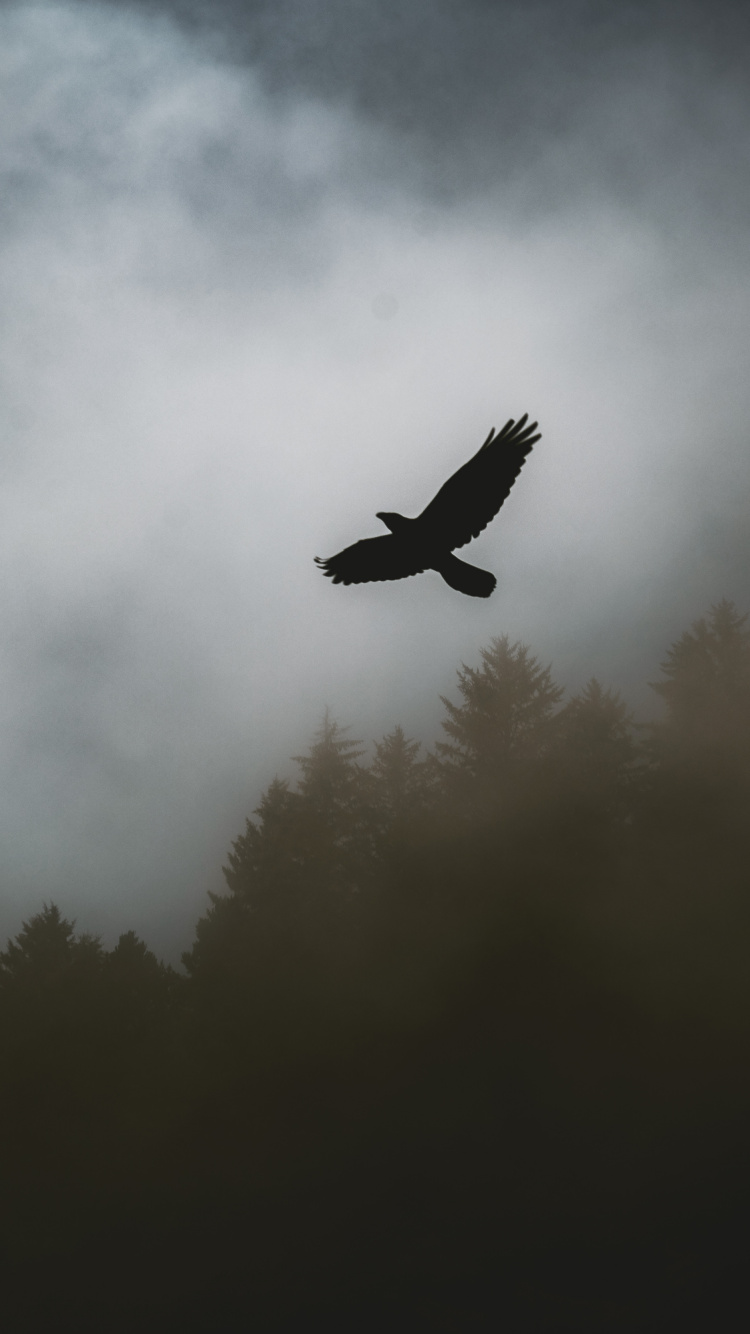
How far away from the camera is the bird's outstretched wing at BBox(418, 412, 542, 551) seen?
21.1ft

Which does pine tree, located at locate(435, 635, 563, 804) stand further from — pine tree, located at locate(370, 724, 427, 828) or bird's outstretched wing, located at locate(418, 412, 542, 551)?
bird's outstretched wing, located at locate(418, 412, 542, 551)

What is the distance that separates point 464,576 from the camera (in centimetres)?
664

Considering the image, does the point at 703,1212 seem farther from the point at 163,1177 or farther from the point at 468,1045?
the point at 163,1177

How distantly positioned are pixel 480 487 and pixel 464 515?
0.26 metres

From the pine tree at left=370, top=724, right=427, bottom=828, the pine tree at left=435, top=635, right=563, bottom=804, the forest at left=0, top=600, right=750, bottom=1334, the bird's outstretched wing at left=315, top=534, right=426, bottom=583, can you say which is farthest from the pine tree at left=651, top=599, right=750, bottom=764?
the bird's outstretched wing at left=315, top=534, right=426, bottom=583

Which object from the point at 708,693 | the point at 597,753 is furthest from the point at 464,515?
the point at 708,693

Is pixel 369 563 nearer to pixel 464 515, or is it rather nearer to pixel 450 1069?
pixel 464 515

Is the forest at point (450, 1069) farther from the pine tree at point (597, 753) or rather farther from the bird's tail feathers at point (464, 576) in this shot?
the bird's tail feathers at point (464, 576)

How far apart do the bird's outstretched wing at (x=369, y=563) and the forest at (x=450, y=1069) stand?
29.7 feet

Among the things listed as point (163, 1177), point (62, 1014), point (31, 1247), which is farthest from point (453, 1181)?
point (62, 1014)

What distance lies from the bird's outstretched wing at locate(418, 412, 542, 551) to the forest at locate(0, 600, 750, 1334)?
31.7 feet

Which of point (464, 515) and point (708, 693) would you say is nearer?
point (464, 515)

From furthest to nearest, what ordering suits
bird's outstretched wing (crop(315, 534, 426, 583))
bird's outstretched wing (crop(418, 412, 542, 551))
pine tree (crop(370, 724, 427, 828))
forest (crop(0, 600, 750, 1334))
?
pine tree (crop(370, 724, 427, 828)) < forest (crop(0, 600, 750, 1334)) < bird's outstretched wing (crop(315, 534, 426, 583)) < bird's outstretched wing (crop(418, 412, 542, 551))

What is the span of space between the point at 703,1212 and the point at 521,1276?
2.99 metres
